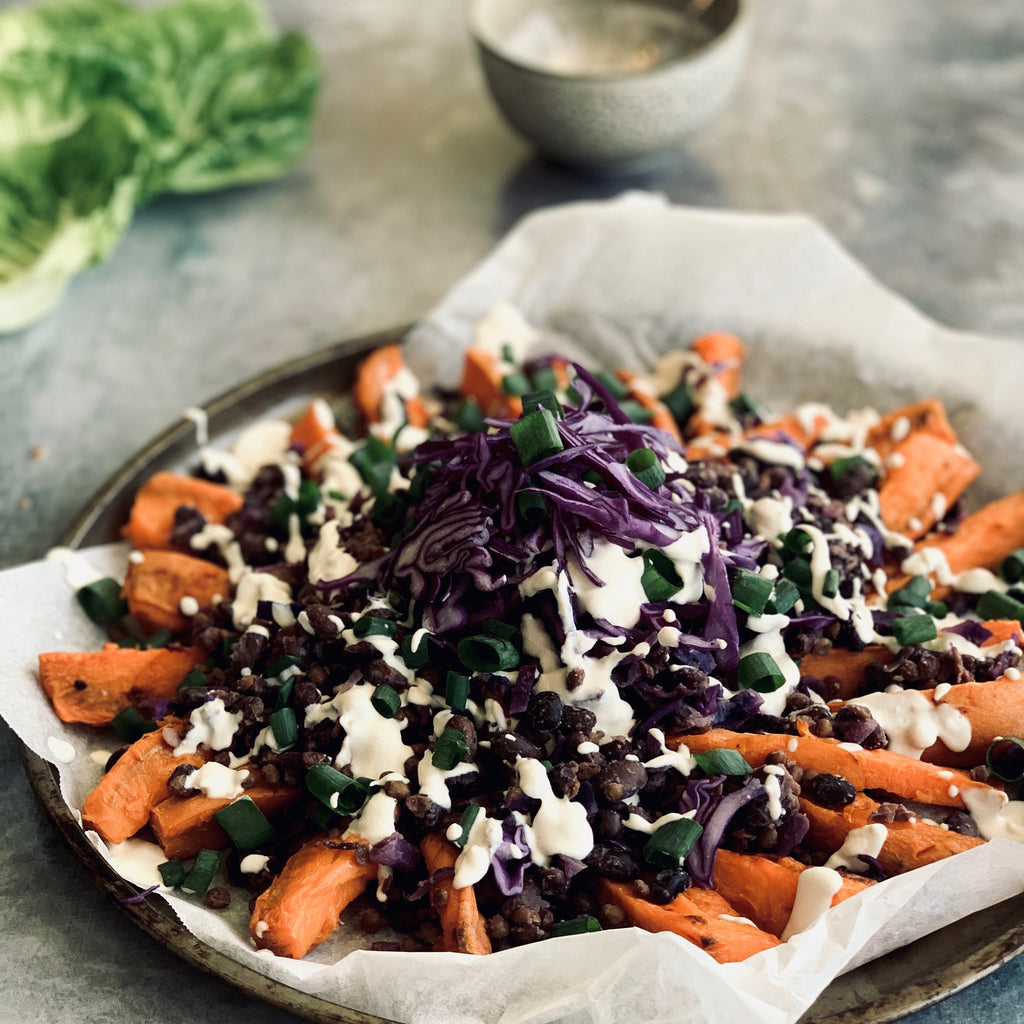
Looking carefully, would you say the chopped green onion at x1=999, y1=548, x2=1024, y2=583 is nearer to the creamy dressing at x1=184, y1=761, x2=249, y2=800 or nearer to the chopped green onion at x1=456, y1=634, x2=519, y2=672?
the chopped green onion at x1=456, y1=634, x2=519, y2=672

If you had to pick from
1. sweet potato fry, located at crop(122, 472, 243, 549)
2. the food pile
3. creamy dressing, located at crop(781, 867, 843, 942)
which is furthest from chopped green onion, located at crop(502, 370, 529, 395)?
creamy dressing, located at crop(781, 867, 843, 942)

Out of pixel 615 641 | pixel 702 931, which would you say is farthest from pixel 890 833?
pixel 615 641

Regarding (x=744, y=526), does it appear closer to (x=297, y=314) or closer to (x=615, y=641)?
(x=615, y=641)

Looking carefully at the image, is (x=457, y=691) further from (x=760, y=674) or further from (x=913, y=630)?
(x=913, y=630)

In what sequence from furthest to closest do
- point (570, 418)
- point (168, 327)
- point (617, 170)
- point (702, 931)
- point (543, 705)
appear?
point (617, 170), point (168, 327), point (570, 418), point (543, 705), point (702, 931)

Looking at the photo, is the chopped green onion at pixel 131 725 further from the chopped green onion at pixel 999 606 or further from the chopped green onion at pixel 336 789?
the chopped green onion at pixel 999 606

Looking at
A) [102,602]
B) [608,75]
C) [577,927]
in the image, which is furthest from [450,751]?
[608,75]
